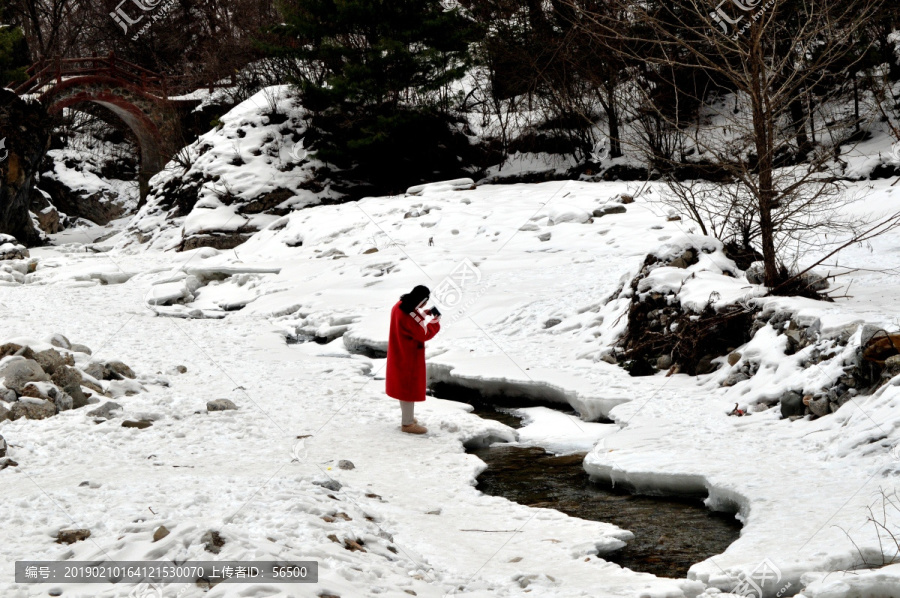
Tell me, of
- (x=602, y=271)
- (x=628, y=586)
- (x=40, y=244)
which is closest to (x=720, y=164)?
(x=602, y=271)

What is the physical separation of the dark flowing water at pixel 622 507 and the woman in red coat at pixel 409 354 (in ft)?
2.17

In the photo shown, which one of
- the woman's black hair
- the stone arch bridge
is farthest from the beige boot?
the stone arch bridge

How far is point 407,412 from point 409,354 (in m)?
0.47

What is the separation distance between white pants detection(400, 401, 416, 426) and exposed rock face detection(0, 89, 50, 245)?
70.0 feet

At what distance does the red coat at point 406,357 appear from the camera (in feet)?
21.5

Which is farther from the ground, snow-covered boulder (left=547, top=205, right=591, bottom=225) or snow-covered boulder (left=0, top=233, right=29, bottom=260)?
snow-covered boulder (left=547, top=205, right=591, bottom=225)

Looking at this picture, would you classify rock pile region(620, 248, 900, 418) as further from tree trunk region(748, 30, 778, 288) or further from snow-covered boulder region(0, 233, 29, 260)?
snow-covered boulder region(0, 233, 29, 260)

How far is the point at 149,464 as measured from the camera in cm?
510

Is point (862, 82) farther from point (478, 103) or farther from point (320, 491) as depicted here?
point (320, 491)

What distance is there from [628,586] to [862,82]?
52.2 ft

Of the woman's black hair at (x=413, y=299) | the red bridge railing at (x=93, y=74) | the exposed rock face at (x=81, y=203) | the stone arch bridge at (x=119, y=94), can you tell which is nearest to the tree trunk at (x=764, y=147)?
the woman's black hair at (x=413, y=299)

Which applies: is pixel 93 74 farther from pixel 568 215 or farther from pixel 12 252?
pixel 568 215

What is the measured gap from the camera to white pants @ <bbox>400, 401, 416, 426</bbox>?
258 inches

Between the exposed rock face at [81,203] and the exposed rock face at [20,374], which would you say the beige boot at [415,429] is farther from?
the exposed rock face at [81,203]
